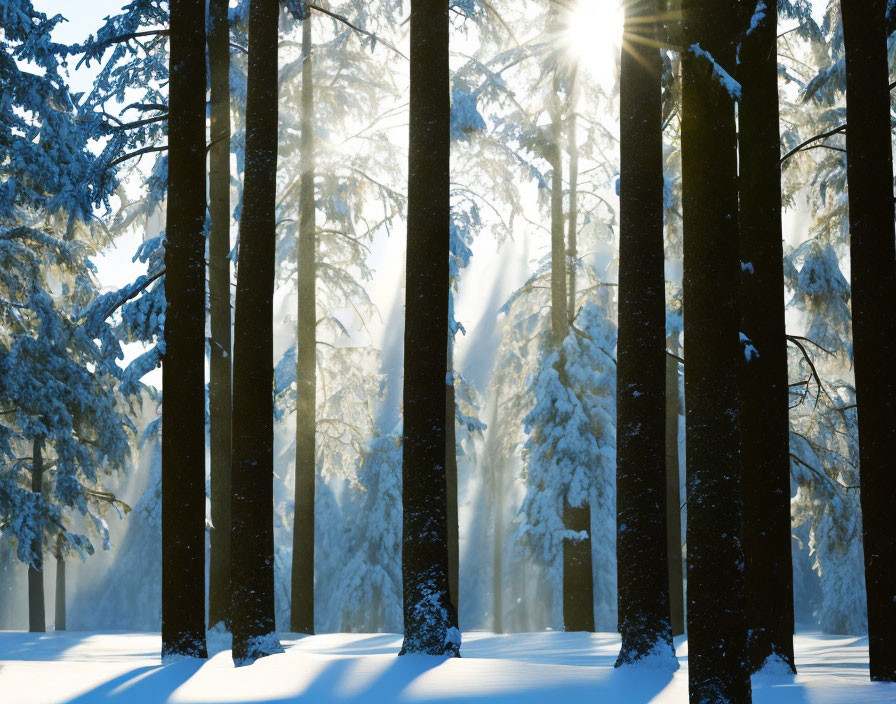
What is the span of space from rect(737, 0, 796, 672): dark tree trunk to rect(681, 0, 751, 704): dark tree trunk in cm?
263

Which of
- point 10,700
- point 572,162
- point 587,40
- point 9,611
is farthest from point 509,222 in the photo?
point 9,611

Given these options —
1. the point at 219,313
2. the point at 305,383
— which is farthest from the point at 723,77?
the point at 305,383

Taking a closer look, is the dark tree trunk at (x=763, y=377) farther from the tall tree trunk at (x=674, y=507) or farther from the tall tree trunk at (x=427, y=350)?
the tall tree trunk at (x=674, y=507)

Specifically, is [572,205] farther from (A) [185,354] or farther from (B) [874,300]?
(A) [185,354]

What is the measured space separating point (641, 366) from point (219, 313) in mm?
8184

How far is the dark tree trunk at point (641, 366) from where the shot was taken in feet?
29.1

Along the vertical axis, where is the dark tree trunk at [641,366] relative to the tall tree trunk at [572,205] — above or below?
below

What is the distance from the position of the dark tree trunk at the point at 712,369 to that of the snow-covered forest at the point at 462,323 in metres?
0.02

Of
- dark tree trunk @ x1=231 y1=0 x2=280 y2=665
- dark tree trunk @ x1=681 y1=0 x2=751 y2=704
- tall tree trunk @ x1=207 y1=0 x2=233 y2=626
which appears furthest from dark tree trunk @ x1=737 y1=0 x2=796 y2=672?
tall tree trunk @ x1=207 y1=0 x2=233 y2=626

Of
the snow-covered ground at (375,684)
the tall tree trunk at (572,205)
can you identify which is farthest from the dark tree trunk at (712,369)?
the tall tree trunk at (572,205)

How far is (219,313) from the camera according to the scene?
49.1ft

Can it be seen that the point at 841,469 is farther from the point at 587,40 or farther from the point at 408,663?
the point at 408,663

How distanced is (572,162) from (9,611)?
48.4 metres

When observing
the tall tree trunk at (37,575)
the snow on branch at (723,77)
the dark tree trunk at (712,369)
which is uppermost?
the snow on branch at (723,77)
